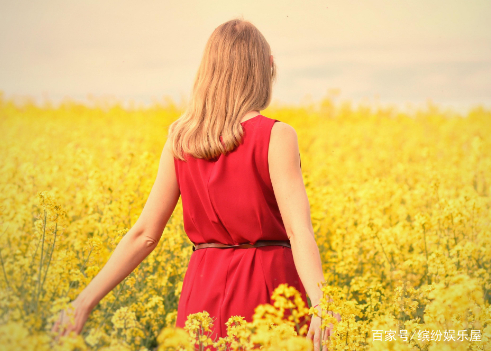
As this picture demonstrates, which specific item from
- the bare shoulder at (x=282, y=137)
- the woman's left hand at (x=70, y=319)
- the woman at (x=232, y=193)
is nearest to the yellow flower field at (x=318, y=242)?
the woman's left hand at (x=70, y=319)

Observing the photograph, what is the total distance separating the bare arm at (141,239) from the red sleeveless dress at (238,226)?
0.27 ft

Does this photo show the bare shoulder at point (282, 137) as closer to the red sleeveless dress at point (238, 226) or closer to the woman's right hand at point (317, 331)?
the red sleeveless dress at point (238, 226)

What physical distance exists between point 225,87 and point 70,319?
846mm

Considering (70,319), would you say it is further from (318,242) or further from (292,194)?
(318,242)

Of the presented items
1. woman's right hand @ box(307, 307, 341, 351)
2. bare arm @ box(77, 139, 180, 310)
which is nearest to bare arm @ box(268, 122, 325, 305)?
woman's right hand @ box(307, 307, 341, 351)

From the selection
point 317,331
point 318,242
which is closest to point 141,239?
point 317,331

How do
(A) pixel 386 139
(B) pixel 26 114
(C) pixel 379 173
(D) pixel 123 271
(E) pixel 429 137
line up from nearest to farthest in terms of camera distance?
(D) pixel 123 271 < (C) pixel 379 173 < (A) pixel 386 139 < (E) pixel 429 137 < (B) pixel 26 114

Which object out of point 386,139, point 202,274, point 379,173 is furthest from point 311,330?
point 386,139

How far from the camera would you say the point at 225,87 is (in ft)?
5.23

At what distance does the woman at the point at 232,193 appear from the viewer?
1.50 meters

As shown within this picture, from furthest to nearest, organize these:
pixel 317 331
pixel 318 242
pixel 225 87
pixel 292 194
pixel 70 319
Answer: pixel 318 242
pixel 225 87
pixel 292 194
pixel 317 331
pixel 70 319

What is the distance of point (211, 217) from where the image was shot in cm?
158

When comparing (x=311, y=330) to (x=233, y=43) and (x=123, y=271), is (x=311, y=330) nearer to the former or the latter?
(x=123, y=271)

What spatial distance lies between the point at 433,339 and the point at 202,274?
795mm
